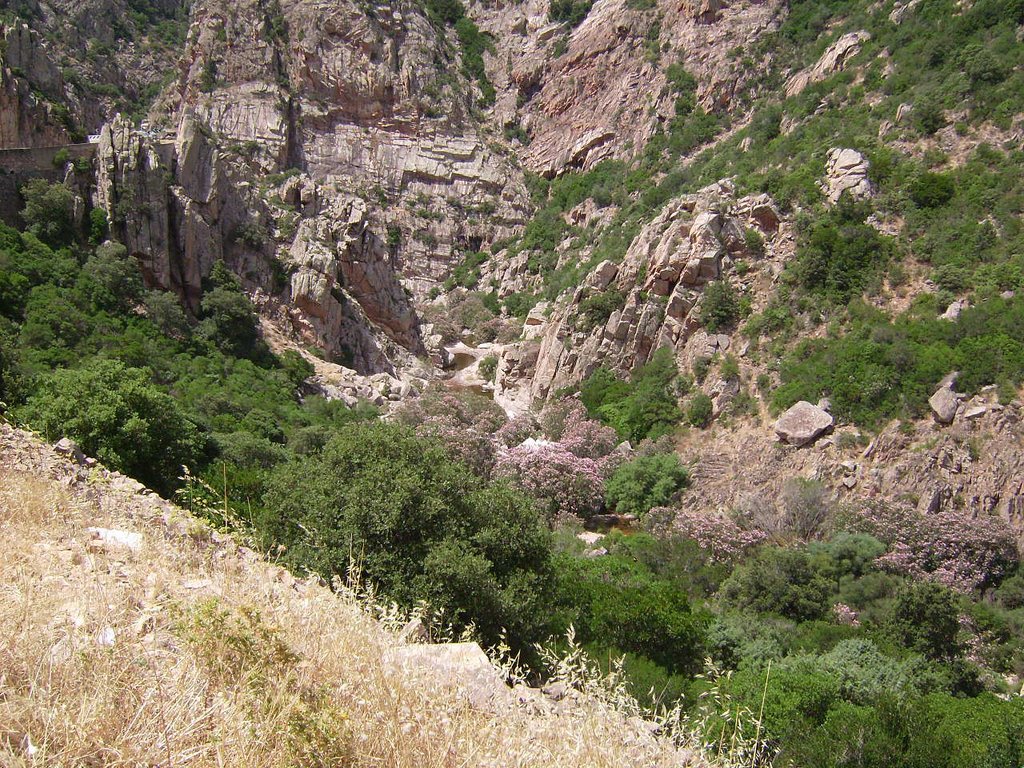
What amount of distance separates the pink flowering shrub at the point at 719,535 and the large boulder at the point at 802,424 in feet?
13.1

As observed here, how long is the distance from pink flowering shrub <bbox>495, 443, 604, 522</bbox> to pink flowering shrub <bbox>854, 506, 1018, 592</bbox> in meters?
8.67

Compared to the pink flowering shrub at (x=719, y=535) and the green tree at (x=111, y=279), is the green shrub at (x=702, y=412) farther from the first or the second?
the green tree at (x=111, y=279)

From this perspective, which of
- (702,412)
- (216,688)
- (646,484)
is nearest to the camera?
(216,688)

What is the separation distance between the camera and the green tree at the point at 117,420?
11.4 meters

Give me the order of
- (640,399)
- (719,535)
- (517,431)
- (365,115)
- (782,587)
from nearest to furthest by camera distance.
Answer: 1. (782,587)
2. (719,535)
3. (640,399)
4. (517,431)
5. (365,115)

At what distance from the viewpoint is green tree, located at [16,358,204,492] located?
1143cm

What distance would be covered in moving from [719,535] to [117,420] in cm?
1434

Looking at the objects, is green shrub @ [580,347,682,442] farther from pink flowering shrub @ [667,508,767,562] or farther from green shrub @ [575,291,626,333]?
pink flowering shrub @ [667,508,767,562]

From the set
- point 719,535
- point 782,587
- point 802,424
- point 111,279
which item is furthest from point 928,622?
point 111,279

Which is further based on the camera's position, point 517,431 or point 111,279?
point 517,431

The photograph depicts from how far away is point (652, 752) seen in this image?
3.56 meters

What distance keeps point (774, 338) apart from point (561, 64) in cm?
5092

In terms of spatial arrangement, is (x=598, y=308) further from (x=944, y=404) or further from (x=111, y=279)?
(x=111, y=279)

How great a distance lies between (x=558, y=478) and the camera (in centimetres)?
2148
